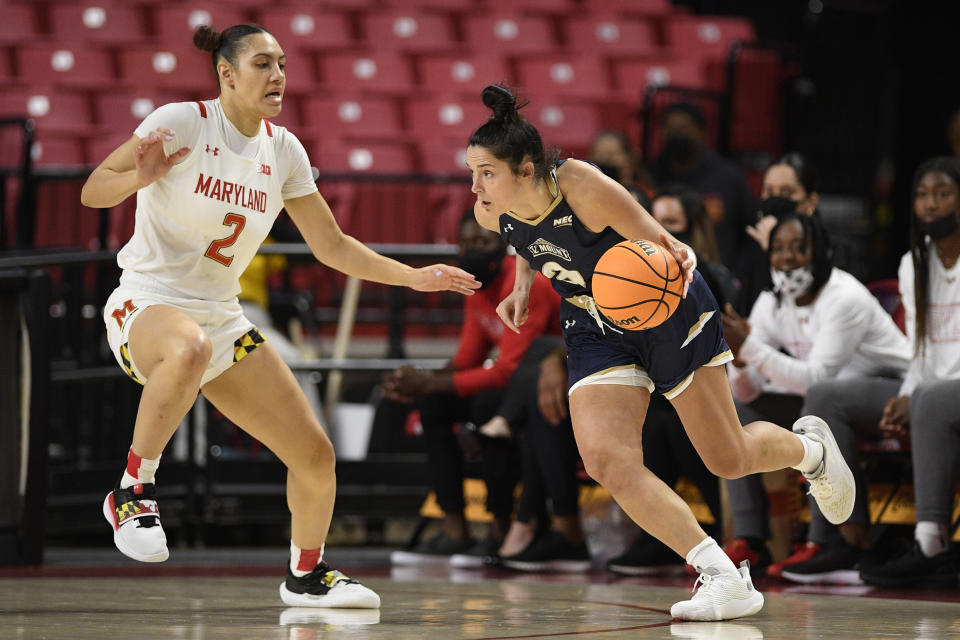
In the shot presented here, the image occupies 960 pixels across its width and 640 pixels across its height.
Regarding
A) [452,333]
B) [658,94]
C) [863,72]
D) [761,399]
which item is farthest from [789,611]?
[863,72]

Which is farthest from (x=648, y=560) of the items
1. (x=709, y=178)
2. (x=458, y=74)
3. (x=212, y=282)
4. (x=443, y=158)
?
(x=458, y=74)

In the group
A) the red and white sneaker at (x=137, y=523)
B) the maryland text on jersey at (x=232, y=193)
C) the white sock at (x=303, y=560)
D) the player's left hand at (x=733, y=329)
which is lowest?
the white sock at (x=303, y=560)

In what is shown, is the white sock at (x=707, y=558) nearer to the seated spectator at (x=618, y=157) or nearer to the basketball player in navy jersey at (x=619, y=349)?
the basketball player in navy jersey at (x=619, y=349)

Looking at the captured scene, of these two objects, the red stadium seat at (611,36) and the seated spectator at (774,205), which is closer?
the seated spectator at (774,205)

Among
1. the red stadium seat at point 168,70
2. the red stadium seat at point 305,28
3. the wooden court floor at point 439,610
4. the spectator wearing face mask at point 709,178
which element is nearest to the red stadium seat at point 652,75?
the red stadium seat at point 305,28

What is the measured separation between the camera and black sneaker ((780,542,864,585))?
5.07 m

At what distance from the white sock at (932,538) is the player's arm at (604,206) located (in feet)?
5.43

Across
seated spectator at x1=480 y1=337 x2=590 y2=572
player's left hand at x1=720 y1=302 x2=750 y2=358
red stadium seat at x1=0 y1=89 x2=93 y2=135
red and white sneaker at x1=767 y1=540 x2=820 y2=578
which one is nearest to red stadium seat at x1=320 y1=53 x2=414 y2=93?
red stadium seat at x1=0 y1=89 x2=93 y2=135

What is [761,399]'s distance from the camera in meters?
5.49

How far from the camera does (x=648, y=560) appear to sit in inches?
214

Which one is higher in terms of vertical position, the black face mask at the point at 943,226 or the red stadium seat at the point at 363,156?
the red stadium seat at the point at 363,156

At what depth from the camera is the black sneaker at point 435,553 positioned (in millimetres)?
6086

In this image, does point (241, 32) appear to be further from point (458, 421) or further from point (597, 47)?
point (597, 47)

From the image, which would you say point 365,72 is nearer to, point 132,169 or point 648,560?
point 648,560
